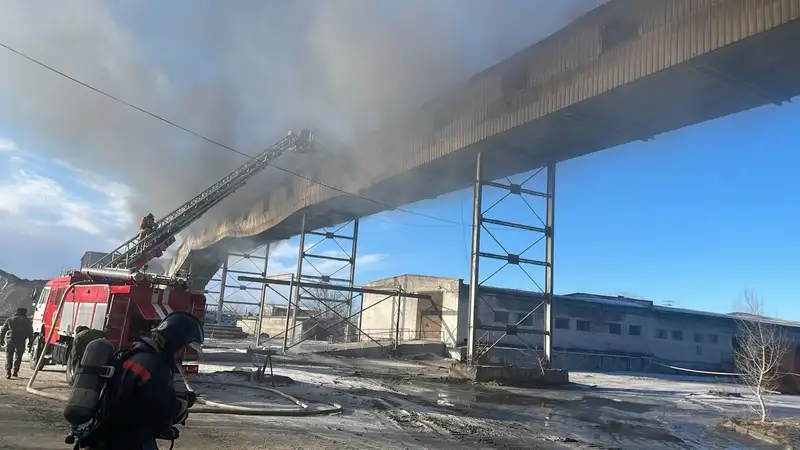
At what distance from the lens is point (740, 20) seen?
938 centimetres

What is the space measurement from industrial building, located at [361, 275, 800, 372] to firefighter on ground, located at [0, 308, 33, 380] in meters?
14.9

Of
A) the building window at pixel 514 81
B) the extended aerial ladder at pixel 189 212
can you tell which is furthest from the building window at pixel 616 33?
the extended aerial ladder at pixel 189 212

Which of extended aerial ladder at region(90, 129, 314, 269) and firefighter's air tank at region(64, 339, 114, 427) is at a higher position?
extended aerial ladder at region(90, 129, 314, 269)

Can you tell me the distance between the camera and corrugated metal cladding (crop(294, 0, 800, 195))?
976cm

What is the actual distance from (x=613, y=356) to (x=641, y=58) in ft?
68.4

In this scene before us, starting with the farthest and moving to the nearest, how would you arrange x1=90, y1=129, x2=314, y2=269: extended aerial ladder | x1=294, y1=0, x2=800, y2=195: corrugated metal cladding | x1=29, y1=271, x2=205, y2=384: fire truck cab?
x1=90, y1=129, x2=314, y2=269: extended aerial ladder → x1=294, y1=0, x2=800, y2=195: corrugated metal cladding → x1=29, y1=271, x2=205, y2=384: fire truck cab

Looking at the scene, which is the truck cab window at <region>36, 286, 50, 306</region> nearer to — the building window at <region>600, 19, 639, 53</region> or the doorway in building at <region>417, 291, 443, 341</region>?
the building window at <region>600, 19, 639, 53</region>

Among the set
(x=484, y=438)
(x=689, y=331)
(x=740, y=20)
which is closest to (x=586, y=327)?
(x=689, y=331)

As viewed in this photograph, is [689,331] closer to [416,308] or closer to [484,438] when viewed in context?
[416,308]

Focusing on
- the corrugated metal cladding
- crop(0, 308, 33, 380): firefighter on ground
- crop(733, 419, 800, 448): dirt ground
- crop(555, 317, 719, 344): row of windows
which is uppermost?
the corrugated metal cladding

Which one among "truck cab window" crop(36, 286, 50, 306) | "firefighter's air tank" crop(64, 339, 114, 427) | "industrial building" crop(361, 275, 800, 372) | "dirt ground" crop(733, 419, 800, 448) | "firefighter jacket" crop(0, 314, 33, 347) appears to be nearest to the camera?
"firefighter's air tank" crop(64, 339, 114, 427)

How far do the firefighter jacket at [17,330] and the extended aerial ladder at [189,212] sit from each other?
678 cm

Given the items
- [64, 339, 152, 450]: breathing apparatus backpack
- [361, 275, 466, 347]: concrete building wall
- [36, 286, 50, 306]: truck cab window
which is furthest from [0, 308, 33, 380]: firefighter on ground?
[361, 275, 466, 347]: concrete building wall

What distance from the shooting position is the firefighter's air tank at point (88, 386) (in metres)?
2.24
